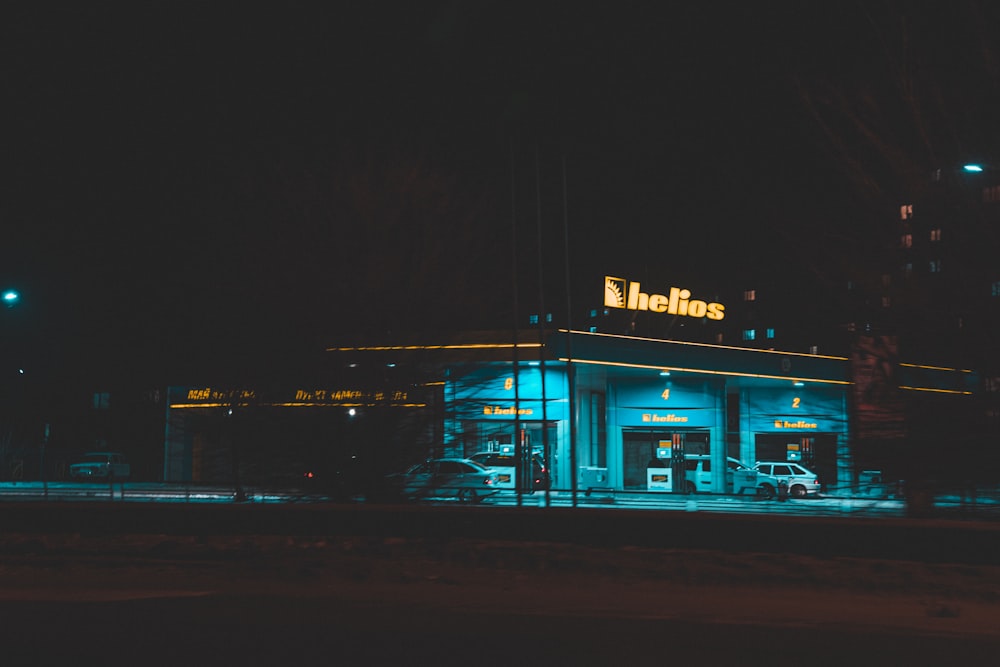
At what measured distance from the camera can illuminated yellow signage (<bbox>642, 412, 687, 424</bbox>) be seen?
38.1 meters

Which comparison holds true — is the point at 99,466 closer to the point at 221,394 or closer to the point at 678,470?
the point at 678,470

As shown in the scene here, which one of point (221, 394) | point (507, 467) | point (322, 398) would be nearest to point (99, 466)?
point (507, 467)

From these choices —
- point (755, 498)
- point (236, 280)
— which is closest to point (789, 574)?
point (236, 280)

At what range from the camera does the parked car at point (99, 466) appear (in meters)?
45.8

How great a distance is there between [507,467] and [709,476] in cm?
915

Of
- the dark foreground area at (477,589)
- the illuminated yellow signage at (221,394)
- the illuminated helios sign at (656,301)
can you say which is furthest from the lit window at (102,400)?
the dark foreground area at (477,589)

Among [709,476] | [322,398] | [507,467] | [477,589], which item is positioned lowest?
[477,589]

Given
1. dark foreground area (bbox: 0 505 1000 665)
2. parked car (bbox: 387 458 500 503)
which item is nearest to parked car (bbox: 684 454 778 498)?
parked car (bbox: 387 458 500 503)

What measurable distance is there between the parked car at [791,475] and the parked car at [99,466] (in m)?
28.7

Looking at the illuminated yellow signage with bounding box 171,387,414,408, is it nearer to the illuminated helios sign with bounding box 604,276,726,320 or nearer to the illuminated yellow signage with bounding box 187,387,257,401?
the illuminated yellow signage with bounding box 187,387,257,401

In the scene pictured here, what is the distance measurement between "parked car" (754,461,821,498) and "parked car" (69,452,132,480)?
28738 millimetres

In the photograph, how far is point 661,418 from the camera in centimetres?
3828

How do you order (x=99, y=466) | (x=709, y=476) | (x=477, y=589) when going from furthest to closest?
(x=99, y=466)
(x=709, y=476)
(x=477, y=589)

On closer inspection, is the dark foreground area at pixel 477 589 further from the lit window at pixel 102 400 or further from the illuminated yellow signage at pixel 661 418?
the lit window at pixel 102 400
